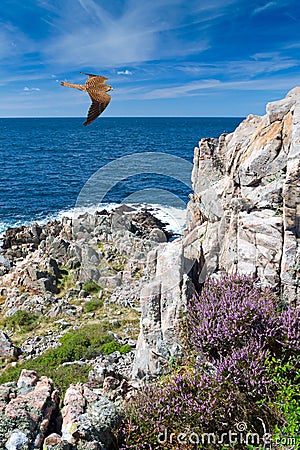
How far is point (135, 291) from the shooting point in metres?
19.3

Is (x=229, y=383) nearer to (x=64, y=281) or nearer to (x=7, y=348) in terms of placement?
(x=7, y=348)

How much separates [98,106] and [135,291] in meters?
13.9

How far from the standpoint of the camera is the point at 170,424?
569cm

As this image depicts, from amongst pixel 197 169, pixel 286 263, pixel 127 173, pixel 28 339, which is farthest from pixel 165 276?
pixel 127 173

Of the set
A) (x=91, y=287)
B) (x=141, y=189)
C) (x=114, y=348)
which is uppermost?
(x=141, y=189)

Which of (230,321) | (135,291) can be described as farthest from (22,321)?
(230,321)

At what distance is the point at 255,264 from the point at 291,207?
62.5 inches

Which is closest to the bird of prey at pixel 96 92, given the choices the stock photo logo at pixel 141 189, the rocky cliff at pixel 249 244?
the rocky cliff at pixel 249 244

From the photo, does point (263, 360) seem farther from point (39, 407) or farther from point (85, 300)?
point (85, 300)

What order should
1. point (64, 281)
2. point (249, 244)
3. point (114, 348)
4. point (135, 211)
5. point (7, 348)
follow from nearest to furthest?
point (249, 244)
point (114, 348)
point (7, 348)
point (64, 281)
point (135, 211)

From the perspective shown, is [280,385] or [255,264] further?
[255,264]

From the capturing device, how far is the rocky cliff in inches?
327

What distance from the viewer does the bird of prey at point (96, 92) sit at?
20.9ft
